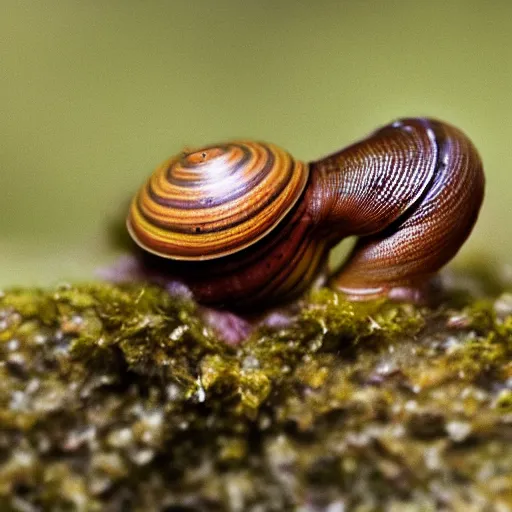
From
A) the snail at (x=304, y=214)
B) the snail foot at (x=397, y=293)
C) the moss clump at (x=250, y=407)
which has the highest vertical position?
the snail at (x=304, y=214)

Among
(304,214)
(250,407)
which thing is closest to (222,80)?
(304,214)

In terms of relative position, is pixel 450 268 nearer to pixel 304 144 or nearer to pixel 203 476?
pixel 203 476

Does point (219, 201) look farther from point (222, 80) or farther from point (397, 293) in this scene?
point (222, 80)

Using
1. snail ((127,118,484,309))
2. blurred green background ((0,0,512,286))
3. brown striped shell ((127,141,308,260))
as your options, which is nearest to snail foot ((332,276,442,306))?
snail ((127,118,484,309))

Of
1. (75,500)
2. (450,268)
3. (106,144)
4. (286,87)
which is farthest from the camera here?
(286,87)

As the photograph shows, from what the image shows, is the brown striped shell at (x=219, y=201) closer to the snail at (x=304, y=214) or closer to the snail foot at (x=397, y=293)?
the snail at (x=304, y=214)

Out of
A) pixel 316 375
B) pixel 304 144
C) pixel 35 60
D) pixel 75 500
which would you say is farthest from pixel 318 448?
pixel 35 60

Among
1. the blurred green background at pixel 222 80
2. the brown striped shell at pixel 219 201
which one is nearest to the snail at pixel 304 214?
the brown striped shell at pixel 219 201

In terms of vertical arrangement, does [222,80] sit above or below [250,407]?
above
